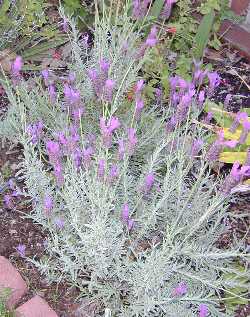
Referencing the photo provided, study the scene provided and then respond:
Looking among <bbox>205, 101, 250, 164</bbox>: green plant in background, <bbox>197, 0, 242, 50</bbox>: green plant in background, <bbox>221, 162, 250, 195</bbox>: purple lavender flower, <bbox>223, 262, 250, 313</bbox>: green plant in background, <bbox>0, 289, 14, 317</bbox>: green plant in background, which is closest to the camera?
<bbox>221, 162, 250, 195</bbox>: purple lavender flower

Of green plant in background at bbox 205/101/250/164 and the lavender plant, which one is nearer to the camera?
the lavender plant

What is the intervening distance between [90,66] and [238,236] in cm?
101

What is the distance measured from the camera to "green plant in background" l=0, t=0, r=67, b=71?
128 inches

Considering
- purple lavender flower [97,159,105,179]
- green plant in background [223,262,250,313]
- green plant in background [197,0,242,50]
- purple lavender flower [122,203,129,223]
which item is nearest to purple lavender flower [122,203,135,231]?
purple lavender flower [122,203,129,223]

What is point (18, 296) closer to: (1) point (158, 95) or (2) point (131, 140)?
(2) point (131, 140)

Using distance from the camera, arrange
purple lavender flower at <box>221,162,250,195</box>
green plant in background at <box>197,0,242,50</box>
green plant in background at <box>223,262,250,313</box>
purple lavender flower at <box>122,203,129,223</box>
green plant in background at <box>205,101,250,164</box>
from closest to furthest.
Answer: purple lavender flower at <box>221,162,250,195</box> < purple lavender flower at <box>122,203,129,223</box> < green plant in background at <box>223,262,250,313</box> < green plant in background at <box>205,101,250,164</box> < green plant in background at <box>197,0,242,50</box>

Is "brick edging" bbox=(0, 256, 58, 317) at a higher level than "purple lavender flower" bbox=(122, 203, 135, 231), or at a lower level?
lower

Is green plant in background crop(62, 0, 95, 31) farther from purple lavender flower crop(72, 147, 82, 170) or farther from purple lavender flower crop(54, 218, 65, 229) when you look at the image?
purple lavender flower crop(54, 218, 65, 229)

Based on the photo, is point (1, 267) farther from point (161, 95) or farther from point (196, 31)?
point (196, 31)

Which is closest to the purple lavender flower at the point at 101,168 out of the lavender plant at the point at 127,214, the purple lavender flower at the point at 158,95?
the lavender plant at the point at 127,214

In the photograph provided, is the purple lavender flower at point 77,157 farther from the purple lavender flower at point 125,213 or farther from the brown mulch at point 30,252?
the brown mulch at point 30,252

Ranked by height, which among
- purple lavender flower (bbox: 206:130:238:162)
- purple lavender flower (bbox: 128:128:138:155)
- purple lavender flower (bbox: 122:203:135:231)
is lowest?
purple lavender flower (bbox: 122:203:135:231)

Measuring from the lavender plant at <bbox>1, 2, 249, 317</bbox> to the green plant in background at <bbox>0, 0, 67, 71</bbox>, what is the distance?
64 centimetres

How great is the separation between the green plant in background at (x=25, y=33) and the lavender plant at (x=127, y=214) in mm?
637
